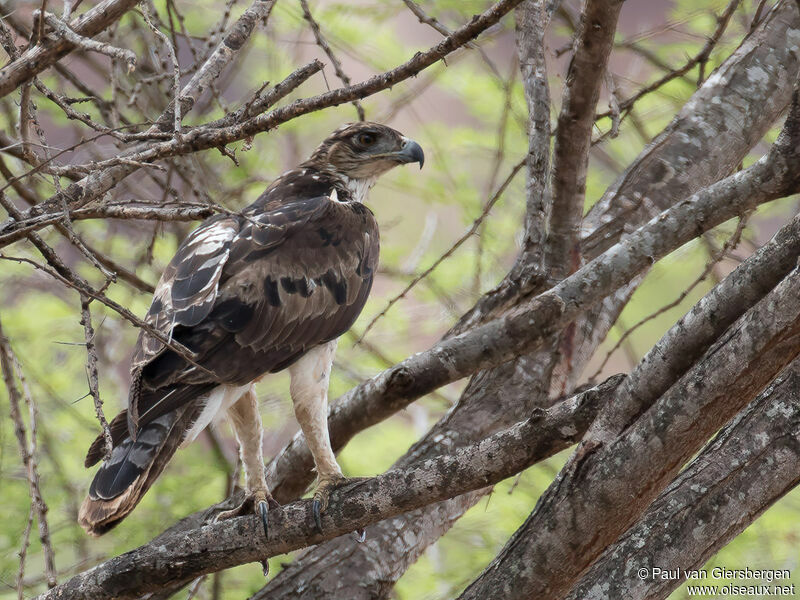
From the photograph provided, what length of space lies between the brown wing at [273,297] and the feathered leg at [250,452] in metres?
0.39

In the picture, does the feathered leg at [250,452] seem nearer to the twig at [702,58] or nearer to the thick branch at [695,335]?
the thick branch at [695,335]

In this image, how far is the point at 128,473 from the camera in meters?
3.53

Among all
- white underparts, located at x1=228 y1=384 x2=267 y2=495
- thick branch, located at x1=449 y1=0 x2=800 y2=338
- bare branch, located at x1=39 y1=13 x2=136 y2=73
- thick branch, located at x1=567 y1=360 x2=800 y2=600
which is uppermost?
thick branch, located at x1=449 y1=0 x2=800 y2=338

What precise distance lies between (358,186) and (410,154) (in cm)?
42

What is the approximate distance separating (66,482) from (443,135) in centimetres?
389

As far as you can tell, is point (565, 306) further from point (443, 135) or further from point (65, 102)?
point (443, 135)

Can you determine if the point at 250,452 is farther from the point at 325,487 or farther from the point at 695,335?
the point at 695,335

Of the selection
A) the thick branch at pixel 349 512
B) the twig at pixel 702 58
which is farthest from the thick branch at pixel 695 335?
the twig at pixel 702 58

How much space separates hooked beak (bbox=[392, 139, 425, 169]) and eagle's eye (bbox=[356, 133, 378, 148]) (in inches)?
6.2

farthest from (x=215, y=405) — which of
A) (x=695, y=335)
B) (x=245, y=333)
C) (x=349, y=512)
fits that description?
(x=695, y=335)

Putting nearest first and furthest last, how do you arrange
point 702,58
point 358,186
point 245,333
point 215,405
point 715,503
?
point 715,503 < point 215,405 < point 245,333 < point 702,58 < point 358,186

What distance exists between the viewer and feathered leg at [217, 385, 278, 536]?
441cm

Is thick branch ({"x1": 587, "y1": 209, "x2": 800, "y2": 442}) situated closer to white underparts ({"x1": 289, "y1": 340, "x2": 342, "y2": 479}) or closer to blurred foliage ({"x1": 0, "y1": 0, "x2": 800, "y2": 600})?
white underparts ({"x1": 289, "y1": 340, "x2": 342, "y2": 479})

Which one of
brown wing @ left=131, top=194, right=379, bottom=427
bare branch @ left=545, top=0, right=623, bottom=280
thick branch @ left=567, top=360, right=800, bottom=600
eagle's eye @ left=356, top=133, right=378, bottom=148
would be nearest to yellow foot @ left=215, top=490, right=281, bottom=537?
brown wing @ left=131, top=194, right=379, bottom=427
